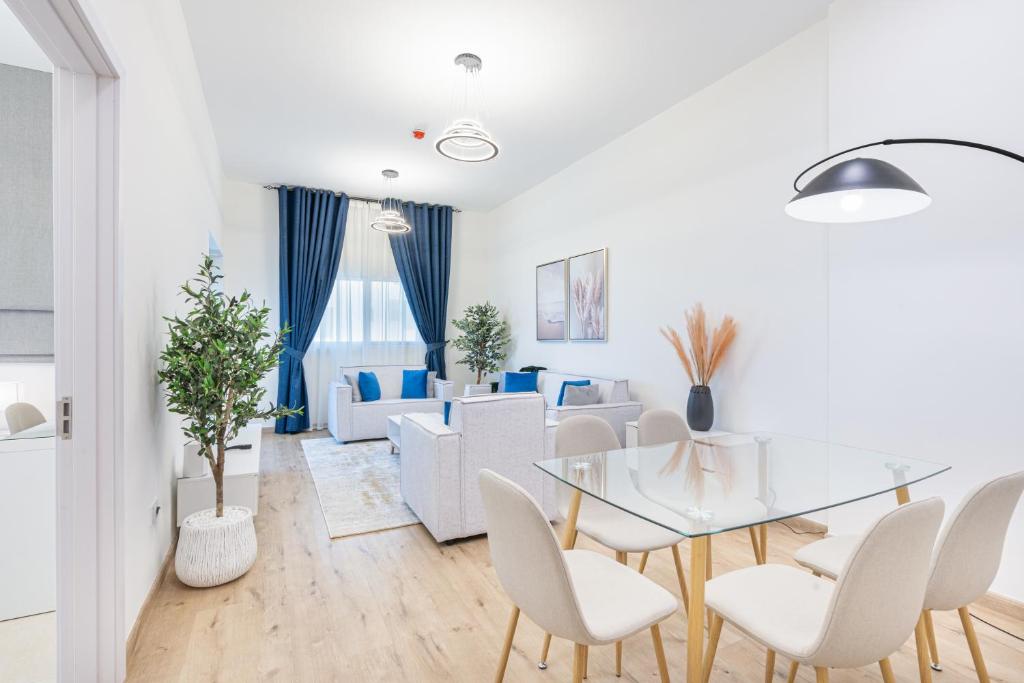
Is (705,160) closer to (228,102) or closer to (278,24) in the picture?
(278,24)

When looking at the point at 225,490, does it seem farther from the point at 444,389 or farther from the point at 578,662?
the point at 444,389

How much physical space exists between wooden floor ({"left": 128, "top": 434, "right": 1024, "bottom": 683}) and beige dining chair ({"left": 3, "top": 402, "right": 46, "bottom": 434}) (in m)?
0.94

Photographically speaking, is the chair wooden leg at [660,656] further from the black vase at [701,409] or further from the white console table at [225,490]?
the white console table at [225,490]

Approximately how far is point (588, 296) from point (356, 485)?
2.87 meters

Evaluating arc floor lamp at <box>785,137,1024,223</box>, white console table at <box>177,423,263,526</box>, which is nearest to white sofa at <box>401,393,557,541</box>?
white console table at <box>177,423,263,526</box>

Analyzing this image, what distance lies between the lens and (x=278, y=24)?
2.99 metres

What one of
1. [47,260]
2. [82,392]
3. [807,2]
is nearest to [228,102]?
[47,260]

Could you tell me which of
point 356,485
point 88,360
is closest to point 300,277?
point 356,485

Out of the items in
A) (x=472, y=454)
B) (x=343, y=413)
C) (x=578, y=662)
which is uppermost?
(x=472, y=454)

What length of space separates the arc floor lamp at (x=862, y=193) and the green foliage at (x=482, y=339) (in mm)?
4859

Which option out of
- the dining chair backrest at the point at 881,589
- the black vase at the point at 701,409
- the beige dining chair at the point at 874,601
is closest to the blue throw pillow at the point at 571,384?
the black vase at the point at 701,409

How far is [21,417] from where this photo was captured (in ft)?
7.18

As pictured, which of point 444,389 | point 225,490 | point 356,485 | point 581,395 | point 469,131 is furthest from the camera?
point 444,389

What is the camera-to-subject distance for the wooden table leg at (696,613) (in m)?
1.31
